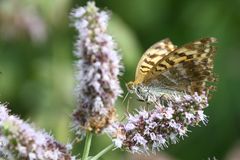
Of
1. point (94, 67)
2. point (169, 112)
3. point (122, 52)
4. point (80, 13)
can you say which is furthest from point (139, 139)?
point (122, 52)

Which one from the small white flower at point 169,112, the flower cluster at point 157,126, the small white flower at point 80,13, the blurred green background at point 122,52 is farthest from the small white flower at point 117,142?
the blurred green background at point 122,52

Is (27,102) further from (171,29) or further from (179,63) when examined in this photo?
(179,63)

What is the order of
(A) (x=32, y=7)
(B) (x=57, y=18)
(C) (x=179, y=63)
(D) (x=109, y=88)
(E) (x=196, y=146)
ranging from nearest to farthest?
(D) (x=109, y=88) → (C) (x=179, y=63) → (A) (x=32, y=7) → (B) (x=57, y=18) → (E) (x=196, y=146)

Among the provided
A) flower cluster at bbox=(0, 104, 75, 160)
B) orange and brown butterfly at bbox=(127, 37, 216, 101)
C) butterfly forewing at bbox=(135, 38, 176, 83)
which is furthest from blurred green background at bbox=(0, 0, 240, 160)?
flower cluster at bbox=(0, 104, 75, 160)

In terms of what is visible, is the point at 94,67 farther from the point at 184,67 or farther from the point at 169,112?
the point at 184,67

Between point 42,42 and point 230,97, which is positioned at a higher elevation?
point 42,42

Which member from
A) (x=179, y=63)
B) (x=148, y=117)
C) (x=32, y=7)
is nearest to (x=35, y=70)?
(x=32, y=7)

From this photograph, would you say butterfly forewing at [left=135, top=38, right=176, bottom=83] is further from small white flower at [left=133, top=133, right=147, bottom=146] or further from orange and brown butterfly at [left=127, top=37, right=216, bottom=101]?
small white flower at [left=133, top=133, right=147, bottom=146]
